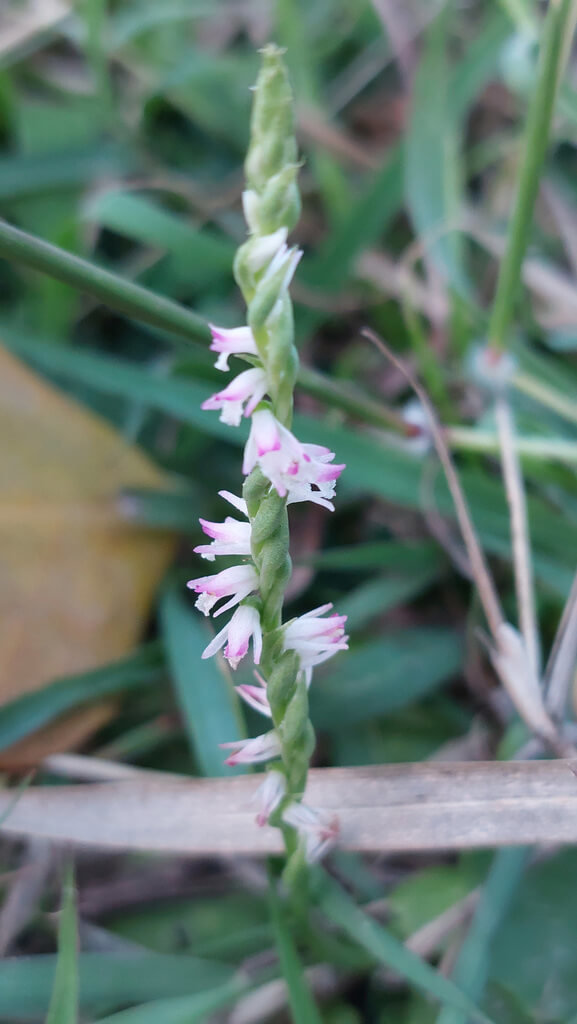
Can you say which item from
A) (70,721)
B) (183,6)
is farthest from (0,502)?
(183,6)

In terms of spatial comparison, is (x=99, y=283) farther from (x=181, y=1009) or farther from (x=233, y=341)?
(x=181, y=1009)

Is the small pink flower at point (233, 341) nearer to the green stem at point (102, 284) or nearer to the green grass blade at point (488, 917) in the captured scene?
A: the green stem at point (102, 284)

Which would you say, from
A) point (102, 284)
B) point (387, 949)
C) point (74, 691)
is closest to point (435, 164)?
point (102, 284)

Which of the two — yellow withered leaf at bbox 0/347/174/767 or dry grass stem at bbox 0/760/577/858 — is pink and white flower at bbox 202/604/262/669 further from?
yellow withered leaf at bbox 0/347/174/767

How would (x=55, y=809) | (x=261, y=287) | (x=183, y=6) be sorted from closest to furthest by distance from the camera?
(x=261, y=287), (x=55, y=809), (x=183, y=6)

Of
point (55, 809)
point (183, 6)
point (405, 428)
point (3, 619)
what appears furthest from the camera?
point (183, 6)

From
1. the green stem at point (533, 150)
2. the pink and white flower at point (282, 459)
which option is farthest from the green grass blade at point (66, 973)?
the green stem at point (533, 150)

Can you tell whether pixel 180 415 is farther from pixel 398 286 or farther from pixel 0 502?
pixel 398 286
